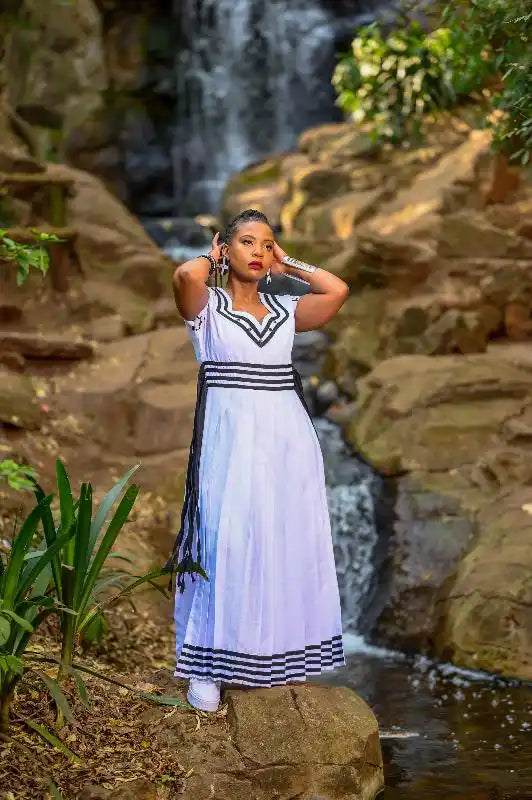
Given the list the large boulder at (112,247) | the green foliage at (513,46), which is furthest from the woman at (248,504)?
the large boulder at (112,247)

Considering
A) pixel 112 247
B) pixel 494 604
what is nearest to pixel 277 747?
pixel 494 604

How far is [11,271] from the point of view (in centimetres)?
1082

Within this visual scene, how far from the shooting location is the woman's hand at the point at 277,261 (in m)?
4.39

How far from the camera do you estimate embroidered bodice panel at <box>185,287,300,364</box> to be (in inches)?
169

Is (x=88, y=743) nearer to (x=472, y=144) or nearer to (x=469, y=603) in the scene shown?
(x=469, y=603)

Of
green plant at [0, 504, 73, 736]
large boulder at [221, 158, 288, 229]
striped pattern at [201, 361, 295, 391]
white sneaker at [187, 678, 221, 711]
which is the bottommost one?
white sneaker at [187, 678, 221, 711]

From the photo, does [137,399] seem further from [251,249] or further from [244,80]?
[244,80]

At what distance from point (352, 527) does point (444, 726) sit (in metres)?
3.38

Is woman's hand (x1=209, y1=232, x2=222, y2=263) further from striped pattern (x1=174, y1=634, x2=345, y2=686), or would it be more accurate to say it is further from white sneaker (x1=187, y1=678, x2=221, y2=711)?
white sneaker (x1=187, y1=678, x2=221, y2=711)

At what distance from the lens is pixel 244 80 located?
62.1 ft

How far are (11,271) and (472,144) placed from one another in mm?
5624

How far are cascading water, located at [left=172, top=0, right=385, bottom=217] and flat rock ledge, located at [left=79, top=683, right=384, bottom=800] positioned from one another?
14467mm

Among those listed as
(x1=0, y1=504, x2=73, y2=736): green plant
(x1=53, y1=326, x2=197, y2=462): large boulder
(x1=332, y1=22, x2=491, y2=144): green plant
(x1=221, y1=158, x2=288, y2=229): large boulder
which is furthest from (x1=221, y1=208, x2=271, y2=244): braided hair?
(x1=221, y1=158, x2=288, y2=229): large boulder

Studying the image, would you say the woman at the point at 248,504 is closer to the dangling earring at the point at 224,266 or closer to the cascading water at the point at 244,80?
the dangling earring at the point at 224,266
